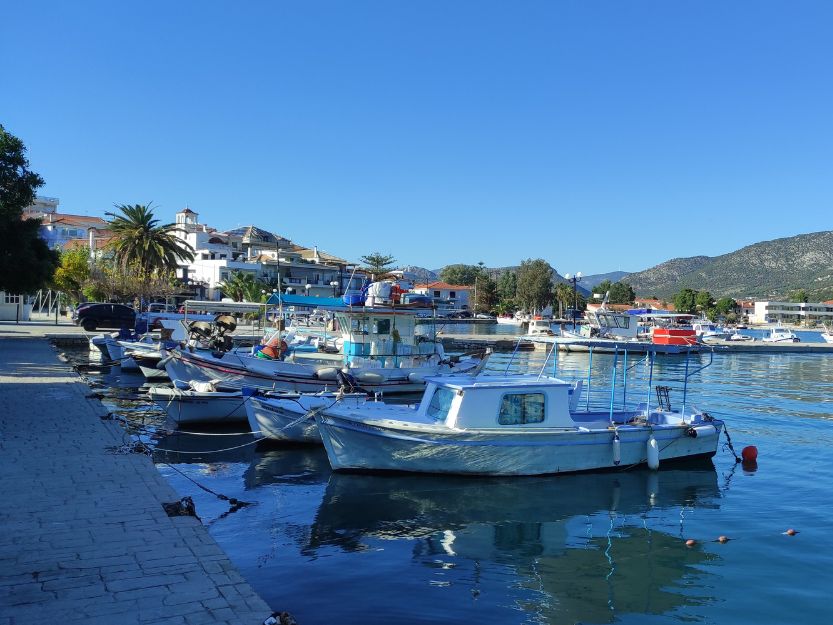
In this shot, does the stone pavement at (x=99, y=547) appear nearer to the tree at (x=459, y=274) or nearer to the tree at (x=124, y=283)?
the tree at (x=124, y=283)

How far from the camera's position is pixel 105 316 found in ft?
163

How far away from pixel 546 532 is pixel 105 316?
44642mm

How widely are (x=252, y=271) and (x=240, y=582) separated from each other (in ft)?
270

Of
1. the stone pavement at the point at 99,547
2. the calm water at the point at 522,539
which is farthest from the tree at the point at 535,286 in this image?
the stone pavement at the point at 99,547

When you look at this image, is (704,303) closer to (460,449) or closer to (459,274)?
(459,274)

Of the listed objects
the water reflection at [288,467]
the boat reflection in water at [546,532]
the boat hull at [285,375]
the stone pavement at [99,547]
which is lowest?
the boat reflection in water at [546,532]

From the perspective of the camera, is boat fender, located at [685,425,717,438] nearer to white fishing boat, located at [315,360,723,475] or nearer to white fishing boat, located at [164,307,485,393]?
white fishing boat, located at [315,360,723,475]

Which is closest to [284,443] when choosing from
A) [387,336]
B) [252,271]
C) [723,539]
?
[387,336]

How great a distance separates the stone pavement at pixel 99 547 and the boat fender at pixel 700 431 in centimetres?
1196

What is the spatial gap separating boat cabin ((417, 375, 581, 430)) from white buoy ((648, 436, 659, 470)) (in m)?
2.25

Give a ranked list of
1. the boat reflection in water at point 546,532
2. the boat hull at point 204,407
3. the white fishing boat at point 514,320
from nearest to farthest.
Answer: the boat reflection in water at point 546,532, the boat hull at point 204,407, the white fishing boat at point 514,320

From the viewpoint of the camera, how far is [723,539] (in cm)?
1205

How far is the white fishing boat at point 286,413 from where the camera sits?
17391 mm

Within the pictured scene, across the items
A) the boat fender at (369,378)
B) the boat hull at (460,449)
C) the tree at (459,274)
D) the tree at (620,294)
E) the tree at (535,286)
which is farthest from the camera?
the tree at (459,274)
